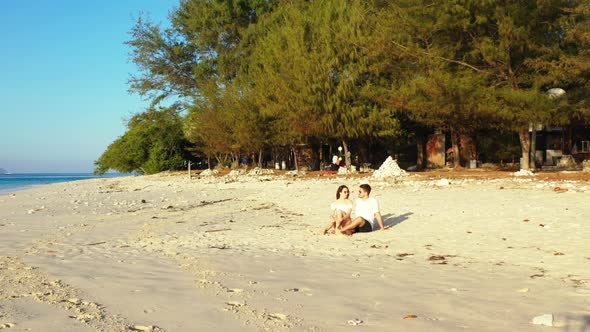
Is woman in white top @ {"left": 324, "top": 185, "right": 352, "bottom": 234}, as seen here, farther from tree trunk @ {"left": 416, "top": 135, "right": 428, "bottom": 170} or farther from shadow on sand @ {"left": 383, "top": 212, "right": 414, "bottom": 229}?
tree trunk @ {"left": 416, "top": 135, "right": 428, "bottom": 170}

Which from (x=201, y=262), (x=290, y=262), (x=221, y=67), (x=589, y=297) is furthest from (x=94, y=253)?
(x=221, y=67)

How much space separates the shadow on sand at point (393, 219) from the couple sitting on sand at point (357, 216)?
876 mm

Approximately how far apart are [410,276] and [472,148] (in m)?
31.3

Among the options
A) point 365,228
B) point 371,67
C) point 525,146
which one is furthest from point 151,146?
point 365,228

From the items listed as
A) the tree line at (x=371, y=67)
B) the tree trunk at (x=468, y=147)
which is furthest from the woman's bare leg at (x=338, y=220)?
the tree trunk at (x=468, y=147)

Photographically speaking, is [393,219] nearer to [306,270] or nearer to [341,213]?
[341,213]

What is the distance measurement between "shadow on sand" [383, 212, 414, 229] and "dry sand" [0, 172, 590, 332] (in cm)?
5

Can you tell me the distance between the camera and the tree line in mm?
23781

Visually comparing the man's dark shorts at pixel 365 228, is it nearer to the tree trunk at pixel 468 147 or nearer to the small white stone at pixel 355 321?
the small white stone at pixel 355 321

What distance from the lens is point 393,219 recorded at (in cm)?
1262

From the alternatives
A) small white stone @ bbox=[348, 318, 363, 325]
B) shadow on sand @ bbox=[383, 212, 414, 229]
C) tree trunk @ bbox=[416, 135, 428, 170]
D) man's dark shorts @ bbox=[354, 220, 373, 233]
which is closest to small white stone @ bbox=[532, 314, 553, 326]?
small white stone @ bbox=[348, 318, 363, 325]

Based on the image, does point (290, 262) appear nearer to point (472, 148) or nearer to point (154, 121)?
point (472, 148)

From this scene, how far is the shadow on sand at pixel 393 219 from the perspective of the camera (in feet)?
39.6

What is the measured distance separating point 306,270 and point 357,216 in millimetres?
4128
